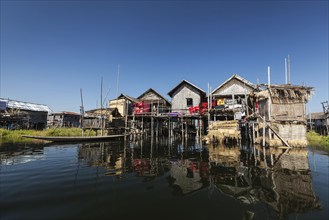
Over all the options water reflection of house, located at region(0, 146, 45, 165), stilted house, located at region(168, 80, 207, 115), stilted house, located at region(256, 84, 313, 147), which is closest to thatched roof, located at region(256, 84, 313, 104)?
stilted house, located at region(256, 84, 313, 147)

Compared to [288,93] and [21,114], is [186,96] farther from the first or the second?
[21,114]

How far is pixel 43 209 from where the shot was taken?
5.09 meters

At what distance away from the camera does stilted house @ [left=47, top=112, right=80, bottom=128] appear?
4856 centimetres

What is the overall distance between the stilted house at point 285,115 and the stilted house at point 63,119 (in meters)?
46.8

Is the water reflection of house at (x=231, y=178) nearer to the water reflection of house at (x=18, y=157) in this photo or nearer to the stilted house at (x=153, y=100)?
the water reflection of house at (x=18, y=157)

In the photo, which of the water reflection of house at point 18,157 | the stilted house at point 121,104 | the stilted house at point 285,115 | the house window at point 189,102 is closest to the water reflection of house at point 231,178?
the stilted house at point 285,115

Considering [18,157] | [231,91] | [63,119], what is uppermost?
[231,91]

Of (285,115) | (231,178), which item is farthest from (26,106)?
(285,115)

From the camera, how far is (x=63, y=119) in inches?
1938

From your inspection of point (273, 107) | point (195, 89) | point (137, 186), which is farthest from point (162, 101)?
point (137, 186)

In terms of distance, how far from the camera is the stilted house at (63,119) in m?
48.6

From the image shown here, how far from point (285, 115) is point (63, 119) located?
162ft

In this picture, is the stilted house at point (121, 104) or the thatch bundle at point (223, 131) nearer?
the thatch bundle at point (223, 131)

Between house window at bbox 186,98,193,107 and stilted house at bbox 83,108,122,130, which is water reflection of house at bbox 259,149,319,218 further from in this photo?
stilted house at bbox 83,108,122,130
